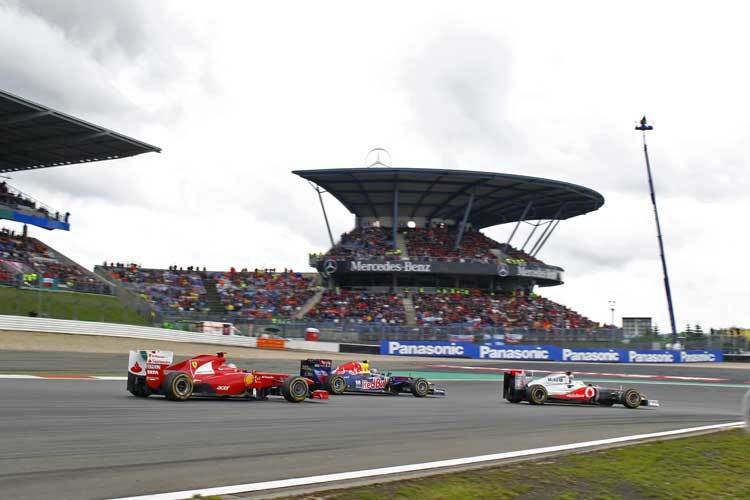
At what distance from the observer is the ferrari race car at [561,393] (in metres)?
19.5

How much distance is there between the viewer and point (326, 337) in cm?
4519

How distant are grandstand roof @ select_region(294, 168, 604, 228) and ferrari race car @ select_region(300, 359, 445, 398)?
40165 mm

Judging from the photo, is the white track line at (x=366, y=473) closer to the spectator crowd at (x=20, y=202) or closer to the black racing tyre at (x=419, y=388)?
the black racing tyre at (x=419, y=388)

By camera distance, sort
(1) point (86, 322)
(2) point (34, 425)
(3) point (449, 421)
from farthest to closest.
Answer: (1) point (86, 322)
(3) point (449, 421)
(2) point (34, 425)

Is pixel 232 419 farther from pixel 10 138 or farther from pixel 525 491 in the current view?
pixel 10 138

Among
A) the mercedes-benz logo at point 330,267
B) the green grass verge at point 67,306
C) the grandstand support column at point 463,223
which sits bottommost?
the green grass verge at point 67,306

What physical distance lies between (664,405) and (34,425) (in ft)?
59.4

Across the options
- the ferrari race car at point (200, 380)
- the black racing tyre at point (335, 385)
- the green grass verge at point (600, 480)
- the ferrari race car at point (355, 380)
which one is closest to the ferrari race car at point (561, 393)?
the ferrari race car at point (355, 380)

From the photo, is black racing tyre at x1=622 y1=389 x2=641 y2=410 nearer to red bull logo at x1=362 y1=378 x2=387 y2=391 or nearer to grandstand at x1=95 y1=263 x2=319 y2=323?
red bull logo at x1=362 y1=378 x2=387 y2=391

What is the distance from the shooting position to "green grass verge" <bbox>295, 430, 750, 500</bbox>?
7227 mm

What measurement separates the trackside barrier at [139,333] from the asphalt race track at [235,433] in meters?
18.2

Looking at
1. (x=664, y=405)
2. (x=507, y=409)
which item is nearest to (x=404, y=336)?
(x=664, y=405)

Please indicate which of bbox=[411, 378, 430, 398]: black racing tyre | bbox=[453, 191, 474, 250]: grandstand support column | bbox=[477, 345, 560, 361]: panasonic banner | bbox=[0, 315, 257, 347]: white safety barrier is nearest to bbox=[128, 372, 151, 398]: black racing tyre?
bbox=[411, 378, 430, 398]: black racing tyre

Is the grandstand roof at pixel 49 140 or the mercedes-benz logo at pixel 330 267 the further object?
the mercedes-benz logo at pixel 330 267
